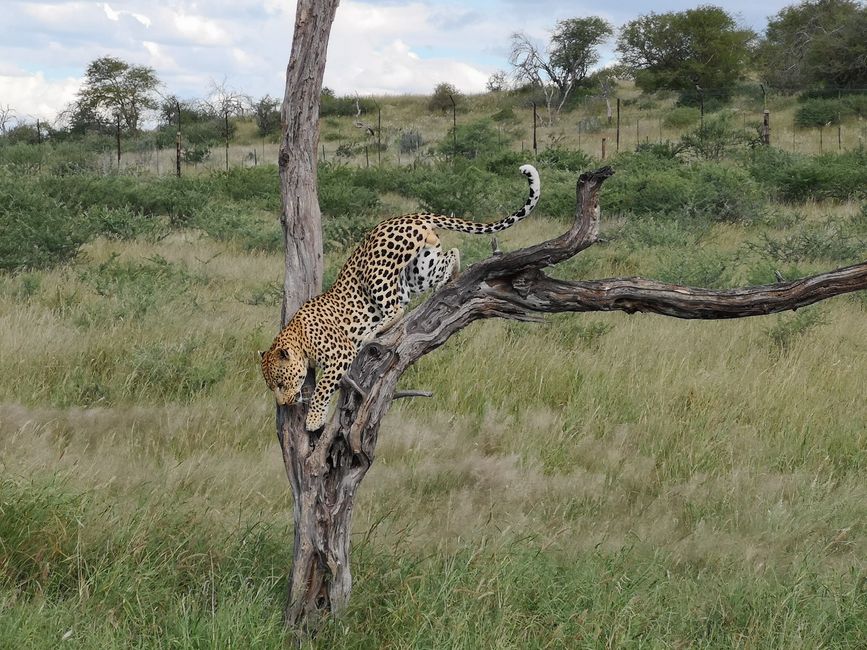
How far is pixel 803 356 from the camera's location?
8.42m

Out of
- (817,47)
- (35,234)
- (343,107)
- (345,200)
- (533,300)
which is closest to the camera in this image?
(533,300)

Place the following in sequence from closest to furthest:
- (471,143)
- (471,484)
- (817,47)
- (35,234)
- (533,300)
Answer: (533,300) < (471,484) < (35,234) < (471,143) < (817,47)

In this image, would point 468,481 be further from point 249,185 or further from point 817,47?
point 817,47

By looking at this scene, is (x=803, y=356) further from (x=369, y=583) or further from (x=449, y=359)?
(x=369, y=583)

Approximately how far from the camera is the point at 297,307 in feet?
13.3

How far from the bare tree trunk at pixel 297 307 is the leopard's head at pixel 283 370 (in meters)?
0.48

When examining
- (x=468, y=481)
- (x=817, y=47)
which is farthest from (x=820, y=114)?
(x=468, y=481)

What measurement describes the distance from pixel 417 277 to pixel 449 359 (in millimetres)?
4185

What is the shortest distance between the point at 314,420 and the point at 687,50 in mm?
54653

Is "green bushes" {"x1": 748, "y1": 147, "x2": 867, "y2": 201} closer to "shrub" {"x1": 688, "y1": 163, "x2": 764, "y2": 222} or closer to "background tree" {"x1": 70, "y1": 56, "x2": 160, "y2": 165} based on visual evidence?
"shrub" {"x1": 688, "y1": 163, "x2": 764, "y2": 222}

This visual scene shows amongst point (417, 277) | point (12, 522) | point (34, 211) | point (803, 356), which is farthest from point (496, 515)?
point (34, 211)

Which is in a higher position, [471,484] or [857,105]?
[857,105]

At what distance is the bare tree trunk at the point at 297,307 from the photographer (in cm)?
397

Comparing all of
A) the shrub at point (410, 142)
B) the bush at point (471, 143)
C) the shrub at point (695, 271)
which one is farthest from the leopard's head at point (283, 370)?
the shrub at point (410, 142)
